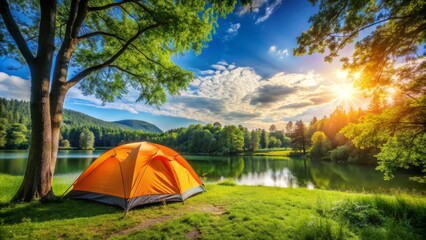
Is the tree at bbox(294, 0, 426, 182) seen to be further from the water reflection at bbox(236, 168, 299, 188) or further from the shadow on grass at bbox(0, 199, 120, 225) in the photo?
the water reflection at bbox(236, 168, 299, 188)

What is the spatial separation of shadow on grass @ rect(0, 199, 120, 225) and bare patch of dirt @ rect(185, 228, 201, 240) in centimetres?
249

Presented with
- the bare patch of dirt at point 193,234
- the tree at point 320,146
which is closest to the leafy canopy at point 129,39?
the bare patch of dirt at point 193,234

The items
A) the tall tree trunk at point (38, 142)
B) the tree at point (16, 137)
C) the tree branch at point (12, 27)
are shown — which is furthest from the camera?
the tree at point (16, 137)

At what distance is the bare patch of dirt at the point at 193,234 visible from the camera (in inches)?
163

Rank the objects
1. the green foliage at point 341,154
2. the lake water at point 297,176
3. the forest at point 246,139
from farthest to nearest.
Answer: the forest at point 246,139 < the green foliage at point 341,154 < the lake water at point 297,176

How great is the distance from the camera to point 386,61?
624 cm

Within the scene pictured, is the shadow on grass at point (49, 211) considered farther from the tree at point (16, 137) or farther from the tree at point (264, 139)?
the tree at point (264, 139)

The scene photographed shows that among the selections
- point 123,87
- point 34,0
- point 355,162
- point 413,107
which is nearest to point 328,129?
point 355,162

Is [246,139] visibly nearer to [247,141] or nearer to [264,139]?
[247,141]

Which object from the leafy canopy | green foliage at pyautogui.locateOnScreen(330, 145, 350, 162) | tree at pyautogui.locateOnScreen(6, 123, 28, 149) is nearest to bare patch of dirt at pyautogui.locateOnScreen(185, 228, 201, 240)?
the leafy canopy

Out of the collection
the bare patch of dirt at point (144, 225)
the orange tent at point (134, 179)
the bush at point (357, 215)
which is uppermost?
the orange tent at point (134, 179)

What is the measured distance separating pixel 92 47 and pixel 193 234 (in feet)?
30.0

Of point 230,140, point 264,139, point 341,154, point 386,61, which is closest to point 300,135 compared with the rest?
point 341,154

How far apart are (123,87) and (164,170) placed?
16.4 ft
